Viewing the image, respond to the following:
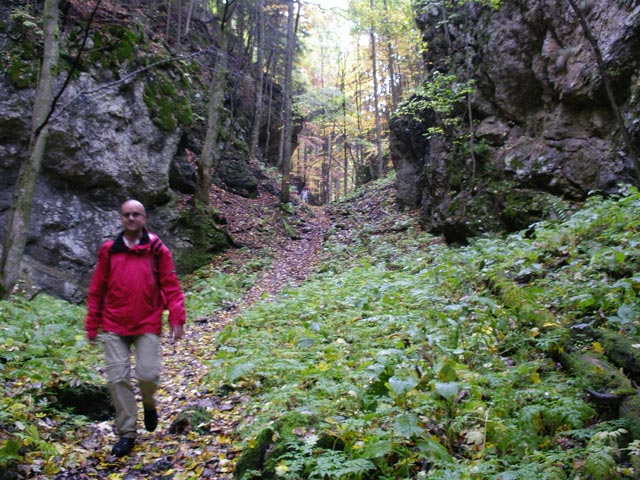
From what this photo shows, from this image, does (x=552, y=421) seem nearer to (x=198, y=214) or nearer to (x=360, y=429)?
(x=360, y=429)

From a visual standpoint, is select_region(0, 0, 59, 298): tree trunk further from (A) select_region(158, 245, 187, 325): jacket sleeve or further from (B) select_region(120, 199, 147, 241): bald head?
(A) select_region(158, 245, 187, 325): jacket sleeve

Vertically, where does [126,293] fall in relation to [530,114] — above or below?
below

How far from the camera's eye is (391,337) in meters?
5.18

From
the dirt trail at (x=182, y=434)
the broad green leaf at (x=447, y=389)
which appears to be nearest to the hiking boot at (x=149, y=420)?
the dirt trail at (x=182, y=434)

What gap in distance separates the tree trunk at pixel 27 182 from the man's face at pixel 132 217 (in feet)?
14.4

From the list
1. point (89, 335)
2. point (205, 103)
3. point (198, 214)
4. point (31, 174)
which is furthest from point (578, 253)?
point (205, 103)

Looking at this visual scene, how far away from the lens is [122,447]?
12.5 feet

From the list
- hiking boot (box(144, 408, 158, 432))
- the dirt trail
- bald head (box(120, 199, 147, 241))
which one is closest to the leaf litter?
the dirt trail

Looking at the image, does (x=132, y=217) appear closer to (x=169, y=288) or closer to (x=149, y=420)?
(x=169, y=288)

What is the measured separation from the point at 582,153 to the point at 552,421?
8.35m

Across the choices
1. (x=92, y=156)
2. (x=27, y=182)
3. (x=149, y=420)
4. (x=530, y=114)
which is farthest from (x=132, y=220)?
(x=530, y=114)

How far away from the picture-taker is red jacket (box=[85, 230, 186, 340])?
13.3ft

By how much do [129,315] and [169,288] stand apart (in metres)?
0.44

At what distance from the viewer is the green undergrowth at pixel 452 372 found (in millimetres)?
2793
